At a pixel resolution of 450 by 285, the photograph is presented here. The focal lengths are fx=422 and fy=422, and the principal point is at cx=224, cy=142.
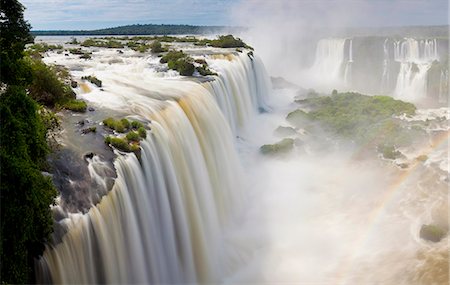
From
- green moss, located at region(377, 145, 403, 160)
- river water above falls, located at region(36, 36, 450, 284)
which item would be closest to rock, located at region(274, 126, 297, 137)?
river water above falls, located at region(36, 36, 450, 284)

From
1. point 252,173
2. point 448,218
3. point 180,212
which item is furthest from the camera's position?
point 252,173

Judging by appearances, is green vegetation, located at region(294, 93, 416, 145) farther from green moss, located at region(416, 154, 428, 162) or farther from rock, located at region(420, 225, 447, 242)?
rock, located at region(420, 225, 447, 242)

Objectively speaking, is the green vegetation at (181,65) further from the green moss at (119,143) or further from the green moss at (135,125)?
the green moss at (119,143)

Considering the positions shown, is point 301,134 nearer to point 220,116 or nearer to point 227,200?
point 220,116

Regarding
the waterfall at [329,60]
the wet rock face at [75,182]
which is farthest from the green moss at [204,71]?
the waterfall at [329,60]

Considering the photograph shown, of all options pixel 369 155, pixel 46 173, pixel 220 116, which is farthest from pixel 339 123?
pixel 46 173
